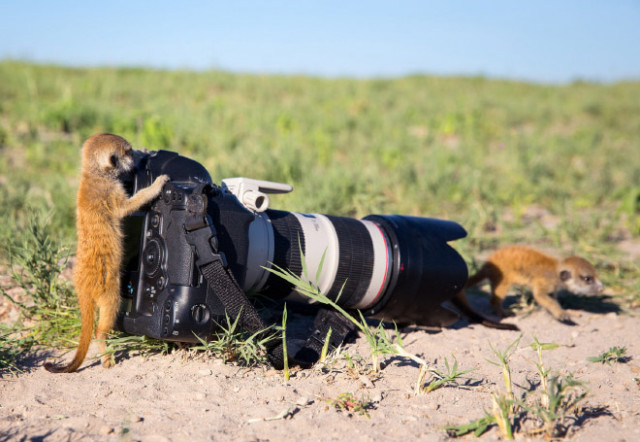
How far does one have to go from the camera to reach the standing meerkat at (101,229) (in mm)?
2455

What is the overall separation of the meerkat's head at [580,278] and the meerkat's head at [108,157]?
114 inches

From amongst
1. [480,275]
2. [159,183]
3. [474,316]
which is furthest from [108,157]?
[480,275]

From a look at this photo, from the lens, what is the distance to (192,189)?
238cm

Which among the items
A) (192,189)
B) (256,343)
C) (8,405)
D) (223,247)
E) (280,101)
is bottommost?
(8,405)

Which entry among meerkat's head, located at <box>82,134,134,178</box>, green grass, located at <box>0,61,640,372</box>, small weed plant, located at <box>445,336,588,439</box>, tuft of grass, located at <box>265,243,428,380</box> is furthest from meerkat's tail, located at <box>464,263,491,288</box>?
meerkat's head, located at <box>82,134,134,178</box>

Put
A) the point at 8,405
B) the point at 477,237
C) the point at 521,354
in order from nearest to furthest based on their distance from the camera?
the point at 8,405, the point at 521,354, the point at 477,237

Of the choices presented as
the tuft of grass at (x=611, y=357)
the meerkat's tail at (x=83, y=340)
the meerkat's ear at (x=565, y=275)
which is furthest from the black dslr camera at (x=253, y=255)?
the meerkat's ear at (x=565, y=275)

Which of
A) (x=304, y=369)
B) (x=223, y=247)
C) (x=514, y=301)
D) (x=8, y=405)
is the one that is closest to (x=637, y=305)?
(x=514, y=301)

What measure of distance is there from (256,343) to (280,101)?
8.30 m

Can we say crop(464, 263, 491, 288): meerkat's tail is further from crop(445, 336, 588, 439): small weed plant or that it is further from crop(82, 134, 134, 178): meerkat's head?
crop(82, 134, 134, 178): meerkat's head

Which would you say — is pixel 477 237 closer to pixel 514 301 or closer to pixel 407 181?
pixel 514 301

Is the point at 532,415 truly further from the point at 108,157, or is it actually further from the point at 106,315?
the point at 108,157

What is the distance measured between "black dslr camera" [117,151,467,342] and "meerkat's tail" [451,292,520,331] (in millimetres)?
437

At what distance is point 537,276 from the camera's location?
383cm
